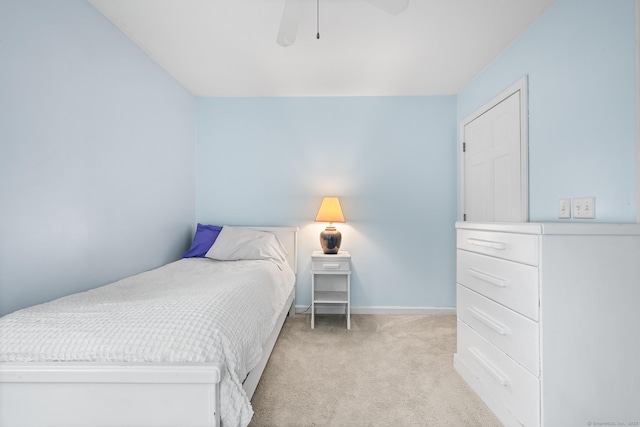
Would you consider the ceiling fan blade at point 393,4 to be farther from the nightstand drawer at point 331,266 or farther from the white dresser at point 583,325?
the nightstand drawer at point 331,266

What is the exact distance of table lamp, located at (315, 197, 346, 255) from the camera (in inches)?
111

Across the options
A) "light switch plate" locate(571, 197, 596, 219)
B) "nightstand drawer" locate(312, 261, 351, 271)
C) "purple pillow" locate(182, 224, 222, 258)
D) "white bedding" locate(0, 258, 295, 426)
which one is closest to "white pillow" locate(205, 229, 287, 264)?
"purple pillow" locate(182, 224, 222, 258)

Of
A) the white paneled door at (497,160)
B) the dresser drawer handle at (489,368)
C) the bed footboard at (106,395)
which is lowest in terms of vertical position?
the dresser drawer handle at (489,368)

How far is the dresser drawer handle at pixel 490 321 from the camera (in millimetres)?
1436

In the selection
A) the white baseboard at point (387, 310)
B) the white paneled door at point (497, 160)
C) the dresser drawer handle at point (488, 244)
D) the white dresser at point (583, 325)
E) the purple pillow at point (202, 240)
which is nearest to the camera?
the white dresser at point (583, 325)

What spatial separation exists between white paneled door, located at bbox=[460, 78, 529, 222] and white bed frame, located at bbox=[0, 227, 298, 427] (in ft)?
6.96

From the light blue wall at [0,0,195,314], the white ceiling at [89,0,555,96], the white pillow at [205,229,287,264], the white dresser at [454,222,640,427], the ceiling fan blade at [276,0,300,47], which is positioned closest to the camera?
the white dresser at [454,222,640,427]

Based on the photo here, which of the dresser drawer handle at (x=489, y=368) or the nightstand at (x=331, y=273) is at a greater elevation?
the nightstand at (x=331, y=273)

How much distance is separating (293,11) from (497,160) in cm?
186

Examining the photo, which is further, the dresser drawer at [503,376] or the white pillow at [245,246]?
the white pillow at [245,246]

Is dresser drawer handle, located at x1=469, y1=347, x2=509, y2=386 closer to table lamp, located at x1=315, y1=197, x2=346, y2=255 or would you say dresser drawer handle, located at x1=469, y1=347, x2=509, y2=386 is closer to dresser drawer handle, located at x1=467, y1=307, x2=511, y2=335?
dresser drawer handle, located at x1=467, y1=307, x2=511, y2=335

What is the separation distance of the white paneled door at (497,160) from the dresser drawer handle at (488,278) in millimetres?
621

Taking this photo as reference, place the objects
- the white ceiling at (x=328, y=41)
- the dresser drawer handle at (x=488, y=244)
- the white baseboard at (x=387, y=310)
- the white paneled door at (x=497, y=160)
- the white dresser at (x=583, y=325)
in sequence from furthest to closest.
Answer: the white baseboard at (x=387, y=310)
the white paneled door at (x=497, y=160)
the white ceiling at (x=328, y=41)
the dresser drawer handle at (x=488, y=244)
the white dresser at (x=583, y=325)

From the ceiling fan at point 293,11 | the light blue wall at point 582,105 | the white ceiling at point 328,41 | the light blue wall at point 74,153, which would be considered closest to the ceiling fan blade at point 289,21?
the ceiling fan at point 293,11
